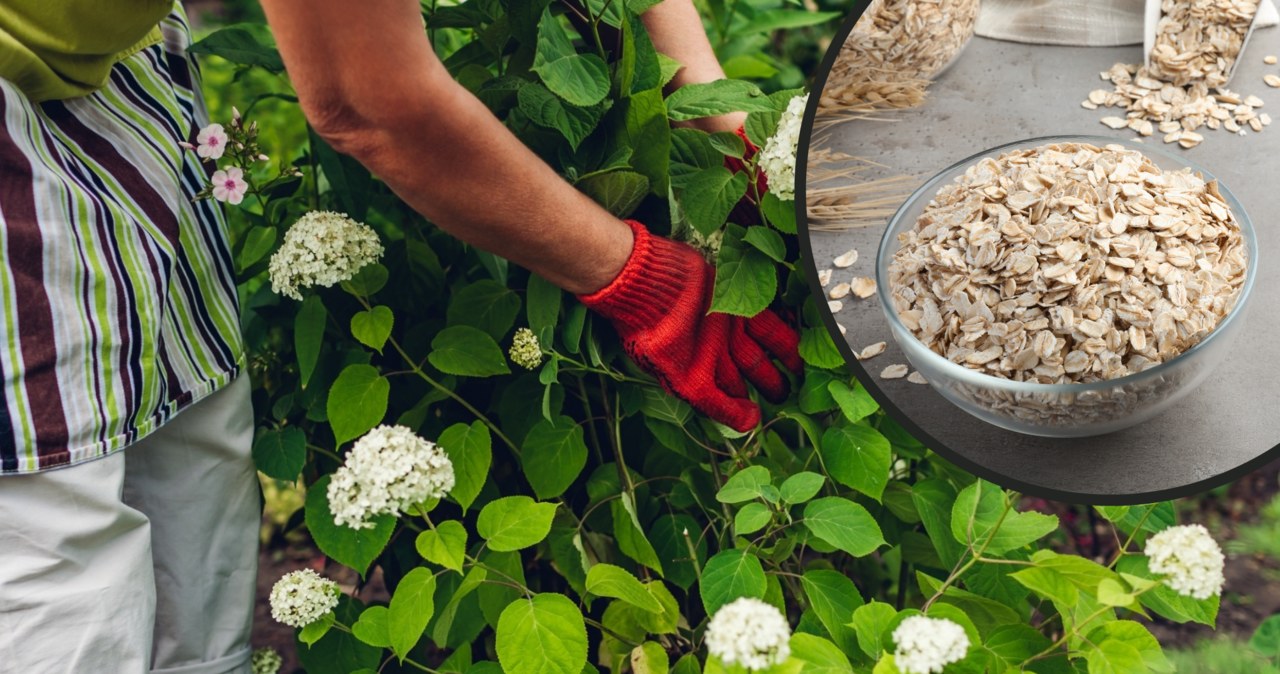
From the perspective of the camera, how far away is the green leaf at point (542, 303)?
3.51 feet

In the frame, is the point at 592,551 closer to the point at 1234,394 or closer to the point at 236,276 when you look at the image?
the point at 236,276

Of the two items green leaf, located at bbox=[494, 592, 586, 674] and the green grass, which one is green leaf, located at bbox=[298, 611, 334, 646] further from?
the green grass

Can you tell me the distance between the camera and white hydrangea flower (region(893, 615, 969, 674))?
74 centimetres

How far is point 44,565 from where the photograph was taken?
0.84m

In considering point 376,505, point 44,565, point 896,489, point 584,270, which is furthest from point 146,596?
point 896,489

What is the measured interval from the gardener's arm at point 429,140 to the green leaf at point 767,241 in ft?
0.42

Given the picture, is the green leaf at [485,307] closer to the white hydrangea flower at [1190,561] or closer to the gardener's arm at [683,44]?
the gardener's arm at [683,44]

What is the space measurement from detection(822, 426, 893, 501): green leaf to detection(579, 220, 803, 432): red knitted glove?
92 millimetres

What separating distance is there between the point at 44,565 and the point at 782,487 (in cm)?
65

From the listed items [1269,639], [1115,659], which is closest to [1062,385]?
[1115,659]

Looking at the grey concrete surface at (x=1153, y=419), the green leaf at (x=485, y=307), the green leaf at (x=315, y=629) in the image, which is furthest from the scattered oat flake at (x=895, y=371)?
the green leaf at (x=315, y=629)

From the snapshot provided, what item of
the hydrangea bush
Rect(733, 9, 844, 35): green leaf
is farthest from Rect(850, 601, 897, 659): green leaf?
Rect(733, 9, 844, 35): green leaf

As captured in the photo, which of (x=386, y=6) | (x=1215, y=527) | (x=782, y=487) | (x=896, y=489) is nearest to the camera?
(x=386, y=6)

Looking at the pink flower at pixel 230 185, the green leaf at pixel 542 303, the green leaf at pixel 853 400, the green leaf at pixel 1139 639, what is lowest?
the green leaf at pixel 1139 639
